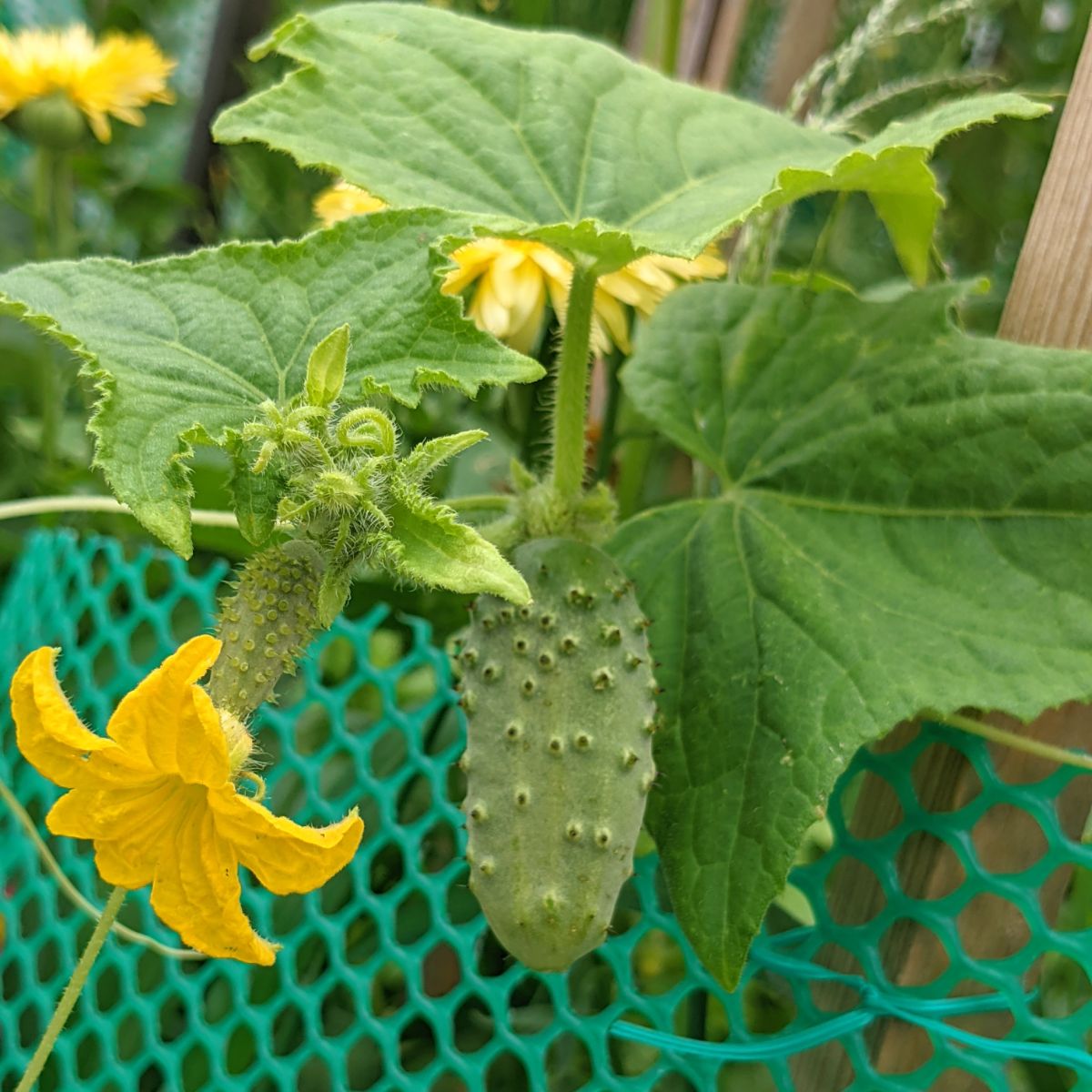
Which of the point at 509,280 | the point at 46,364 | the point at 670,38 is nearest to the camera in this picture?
the point at 509,280

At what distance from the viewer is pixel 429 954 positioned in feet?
3.14

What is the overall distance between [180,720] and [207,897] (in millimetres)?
88

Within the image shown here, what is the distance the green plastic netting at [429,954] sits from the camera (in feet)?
2.25

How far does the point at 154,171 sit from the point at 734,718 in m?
2.21

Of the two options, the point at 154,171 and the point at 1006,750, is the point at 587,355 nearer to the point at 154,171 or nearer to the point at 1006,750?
the point at 1006,750

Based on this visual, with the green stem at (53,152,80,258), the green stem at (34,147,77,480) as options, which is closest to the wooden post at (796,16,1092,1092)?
the green stem at (34,147,77,480)

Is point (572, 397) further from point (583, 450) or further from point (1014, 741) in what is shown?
point (1014, 741)

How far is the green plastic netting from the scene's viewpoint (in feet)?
2.25

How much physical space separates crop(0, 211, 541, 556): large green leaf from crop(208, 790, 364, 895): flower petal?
12 cm

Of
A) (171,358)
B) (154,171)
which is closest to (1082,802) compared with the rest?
(171,358)

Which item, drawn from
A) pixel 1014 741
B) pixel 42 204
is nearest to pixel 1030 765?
pixel 1014 741

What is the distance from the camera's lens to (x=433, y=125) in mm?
749

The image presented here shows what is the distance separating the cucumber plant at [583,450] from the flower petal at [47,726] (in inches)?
2.6

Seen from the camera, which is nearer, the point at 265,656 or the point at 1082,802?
the point at 265,656
